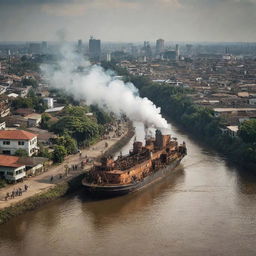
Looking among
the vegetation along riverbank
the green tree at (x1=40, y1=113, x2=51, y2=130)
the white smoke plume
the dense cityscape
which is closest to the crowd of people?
the dense cityscape

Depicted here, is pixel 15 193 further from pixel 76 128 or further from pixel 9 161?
pixel 76 128

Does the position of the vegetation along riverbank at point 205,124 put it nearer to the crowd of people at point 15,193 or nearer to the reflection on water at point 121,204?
the reflection on water at point 121,204

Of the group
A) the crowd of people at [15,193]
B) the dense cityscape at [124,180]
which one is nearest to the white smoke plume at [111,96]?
the dense cityscape at [124,180]

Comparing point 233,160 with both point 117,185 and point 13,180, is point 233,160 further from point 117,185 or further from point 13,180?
point 13,180

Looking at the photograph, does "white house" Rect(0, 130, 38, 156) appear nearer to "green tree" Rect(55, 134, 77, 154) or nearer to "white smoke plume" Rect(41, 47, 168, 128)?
"green tree" Rect(55, 134, 77, 154)

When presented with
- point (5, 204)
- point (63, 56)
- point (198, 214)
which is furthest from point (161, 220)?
point (63, 56)

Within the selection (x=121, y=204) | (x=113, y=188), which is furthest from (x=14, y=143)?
(x=121, y=204)
